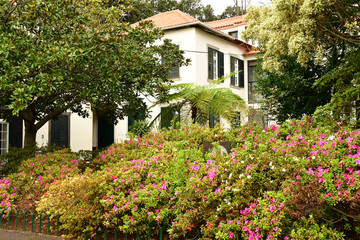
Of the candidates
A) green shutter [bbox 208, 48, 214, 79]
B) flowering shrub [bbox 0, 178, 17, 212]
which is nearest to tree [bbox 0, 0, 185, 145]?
flowering shrub [bbox 0, 178, 17, 212]

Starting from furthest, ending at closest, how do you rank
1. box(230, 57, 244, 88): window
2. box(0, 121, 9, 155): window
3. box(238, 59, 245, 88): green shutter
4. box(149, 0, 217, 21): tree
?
1. box(149, 0, 217, 21): tree
2. box(238, 59, 245, 88): green shutter
3. box(230, 57, 244, 88): window
4. box(0, 121, 9, 155): window

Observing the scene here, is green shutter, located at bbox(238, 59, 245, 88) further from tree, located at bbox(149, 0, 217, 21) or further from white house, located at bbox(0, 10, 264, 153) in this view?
tree, located at bbox(149, 0, 217, 21)

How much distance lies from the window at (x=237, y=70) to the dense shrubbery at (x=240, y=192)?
15614 mm

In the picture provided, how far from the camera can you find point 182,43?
18609 mm

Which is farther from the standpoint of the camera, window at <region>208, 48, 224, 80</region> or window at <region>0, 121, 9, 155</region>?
window at <region>208, 48, 224, 80</region>

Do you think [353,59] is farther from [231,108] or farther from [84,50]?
[84,50]

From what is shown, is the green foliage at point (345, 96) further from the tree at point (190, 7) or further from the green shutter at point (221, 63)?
the tree at point (190, 7)

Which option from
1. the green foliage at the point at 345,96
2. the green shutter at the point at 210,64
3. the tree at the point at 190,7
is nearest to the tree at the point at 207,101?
the green foliage at the point at 345,96

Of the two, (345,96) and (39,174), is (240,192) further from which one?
(345,96)

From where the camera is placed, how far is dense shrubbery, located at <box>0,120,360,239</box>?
388cm

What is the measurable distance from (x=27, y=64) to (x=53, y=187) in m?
2.78

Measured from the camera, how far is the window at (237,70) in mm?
21828

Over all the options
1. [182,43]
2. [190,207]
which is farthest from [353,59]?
[182,43]

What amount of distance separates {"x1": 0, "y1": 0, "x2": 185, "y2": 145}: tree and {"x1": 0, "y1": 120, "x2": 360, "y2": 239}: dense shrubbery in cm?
234
